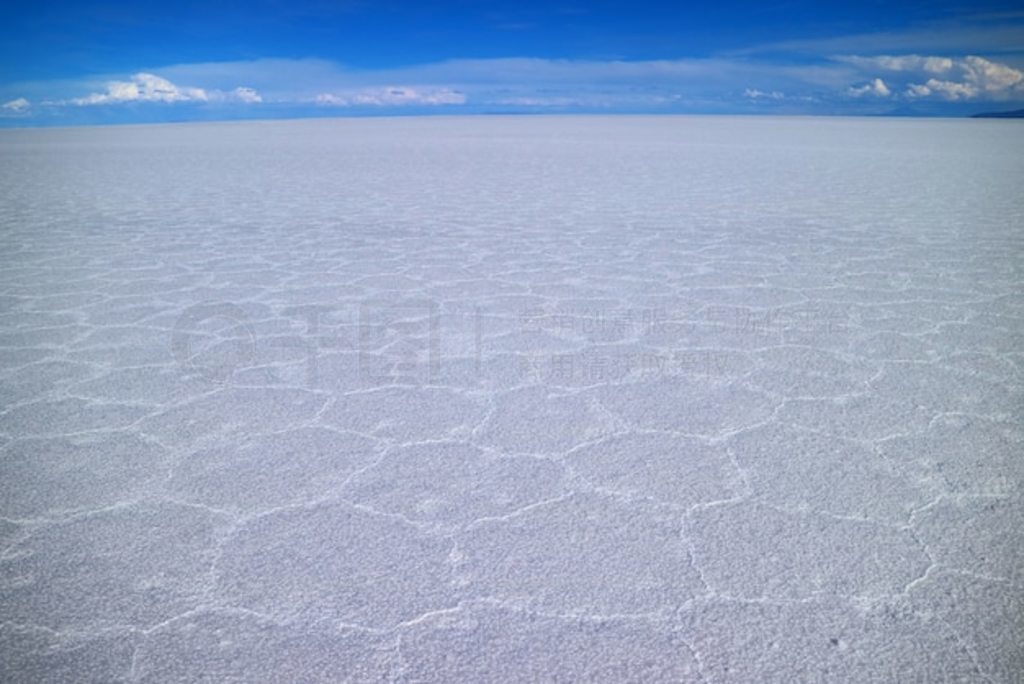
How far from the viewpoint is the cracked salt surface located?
137 centimetres

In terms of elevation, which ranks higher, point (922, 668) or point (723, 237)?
point (723, 237)

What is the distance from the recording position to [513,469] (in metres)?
2.04

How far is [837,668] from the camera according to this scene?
4.24 ft

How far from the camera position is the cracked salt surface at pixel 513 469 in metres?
1.37

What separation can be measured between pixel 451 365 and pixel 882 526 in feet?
5.93

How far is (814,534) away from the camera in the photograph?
5.57 ft

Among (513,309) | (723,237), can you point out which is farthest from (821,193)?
(513,309)

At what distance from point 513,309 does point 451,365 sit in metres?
0.97

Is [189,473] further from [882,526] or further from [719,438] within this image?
[882,526]

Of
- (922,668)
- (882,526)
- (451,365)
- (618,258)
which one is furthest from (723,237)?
(922,668)

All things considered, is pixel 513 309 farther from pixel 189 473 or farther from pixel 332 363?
pixel 189 473

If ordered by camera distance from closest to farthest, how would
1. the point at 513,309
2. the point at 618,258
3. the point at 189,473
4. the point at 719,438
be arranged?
the point at 189,473 < the point at 719,438 < the point at 513,309 < the point at 618,258

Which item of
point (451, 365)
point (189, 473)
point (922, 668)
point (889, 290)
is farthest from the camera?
point (889, 290)

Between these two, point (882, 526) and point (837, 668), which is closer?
point (837, 668)
